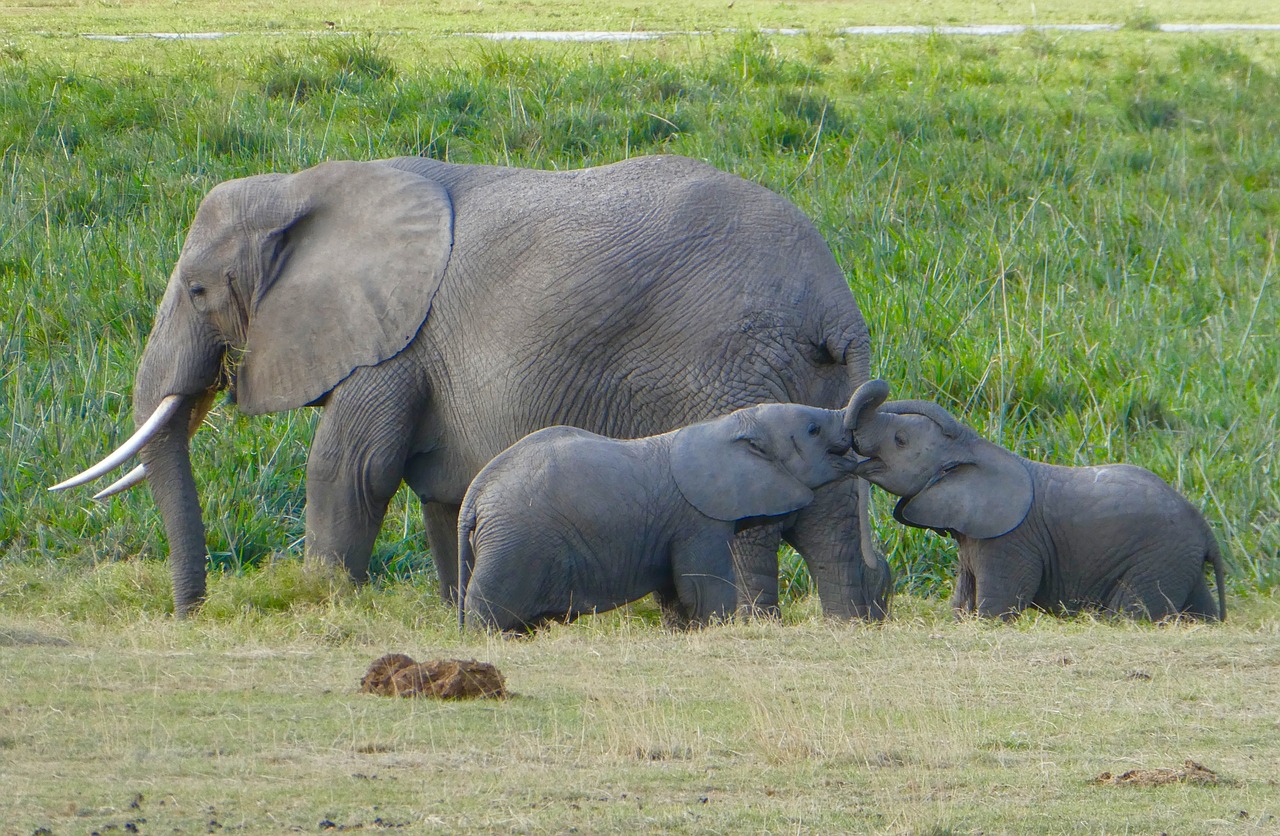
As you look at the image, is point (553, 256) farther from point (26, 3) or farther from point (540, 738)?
point (26, 3)

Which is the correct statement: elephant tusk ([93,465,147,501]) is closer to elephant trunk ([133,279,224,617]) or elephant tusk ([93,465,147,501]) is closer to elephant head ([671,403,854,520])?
elephant trunk ([133,279,224,617])

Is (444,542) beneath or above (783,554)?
above

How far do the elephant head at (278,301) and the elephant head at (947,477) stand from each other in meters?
2.01

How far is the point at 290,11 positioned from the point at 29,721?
1652 centimetres

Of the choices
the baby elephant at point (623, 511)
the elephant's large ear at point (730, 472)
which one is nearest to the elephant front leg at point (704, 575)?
the baby elephant at point (623, 511)

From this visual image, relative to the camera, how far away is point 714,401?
7.16 meters

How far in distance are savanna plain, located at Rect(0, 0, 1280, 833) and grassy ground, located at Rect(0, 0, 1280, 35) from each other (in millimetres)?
104

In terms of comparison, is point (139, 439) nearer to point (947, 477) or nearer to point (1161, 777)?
point (947, 477)

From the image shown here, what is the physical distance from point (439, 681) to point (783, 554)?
4427mm

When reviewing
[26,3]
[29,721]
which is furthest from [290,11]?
[29,721]

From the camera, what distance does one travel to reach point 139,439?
8.03 metres

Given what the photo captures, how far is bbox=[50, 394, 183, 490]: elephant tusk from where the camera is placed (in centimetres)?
802

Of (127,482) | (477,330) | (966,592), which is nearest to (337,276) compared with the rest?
(477,330)

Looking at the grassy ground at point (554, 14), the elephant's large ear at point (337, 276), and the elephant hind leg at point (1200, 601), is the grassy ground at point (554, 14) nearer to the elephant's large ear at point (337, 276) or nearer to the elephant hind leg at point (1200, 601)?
the elephant's large ear at point (337, 276)
